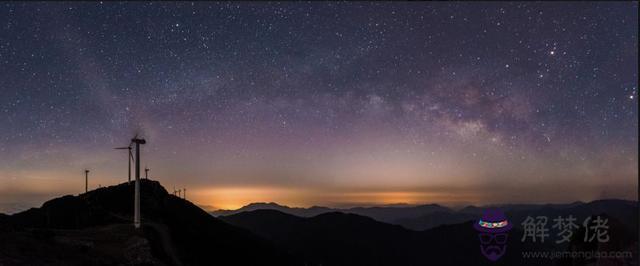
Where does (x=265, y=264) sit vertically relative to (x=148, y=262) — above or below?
below

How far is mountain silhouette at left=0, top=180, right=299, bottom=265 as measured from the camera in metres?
43.1

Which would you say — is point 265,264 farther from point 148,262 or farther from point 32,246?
point 32,246

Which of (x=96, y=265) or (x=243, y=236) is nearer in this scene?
(x=96, y=265)

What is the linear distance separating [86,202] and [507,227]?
105896mm

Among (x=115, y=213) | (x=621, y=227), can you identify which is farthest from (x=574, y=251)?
(x=115, y=213)

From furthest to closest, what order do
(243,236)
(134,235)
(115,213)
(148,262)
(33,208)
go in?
1. (243,236)
2. (33,208)
3. (115,213)
4. (134,235)
5. (148,262)

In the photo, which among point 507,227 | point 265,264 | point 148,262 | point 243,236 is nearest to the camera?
point 507,227

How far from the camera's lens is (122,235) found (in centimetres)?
5803

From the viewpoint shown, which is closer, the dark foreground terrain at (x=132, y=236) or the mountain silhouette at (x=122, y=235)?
the mountain silhouette at (x=122, y=235)

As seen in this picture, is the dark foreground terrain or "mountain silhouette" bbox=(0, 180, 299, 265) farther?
the dark foreground terrain

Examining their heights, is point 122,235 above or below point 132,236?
above

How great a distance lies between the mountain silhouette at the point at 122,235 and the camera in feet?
141

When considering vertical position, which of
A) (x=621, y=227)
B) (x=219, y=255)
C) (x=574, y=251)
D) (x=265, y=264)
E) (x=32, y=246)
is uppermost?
(x=32, y=246)

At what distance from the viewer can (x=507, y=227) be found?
39.0 m
